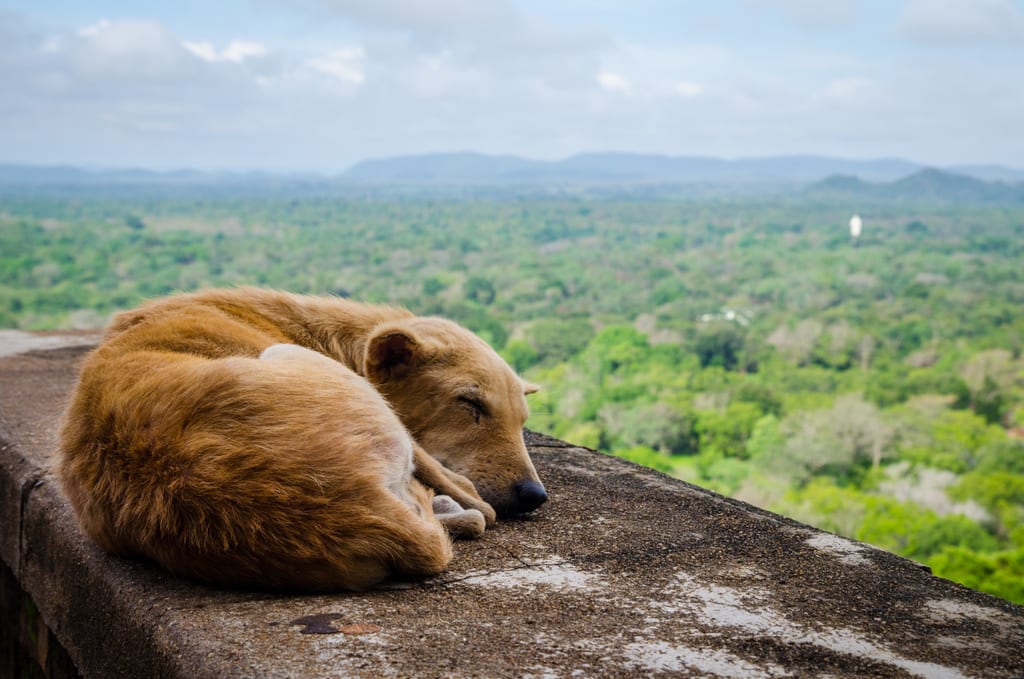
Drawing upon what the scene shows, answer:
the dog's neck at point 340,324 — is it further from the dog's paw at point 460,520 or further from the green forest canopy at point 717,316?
the green forest canopy at point 717,316

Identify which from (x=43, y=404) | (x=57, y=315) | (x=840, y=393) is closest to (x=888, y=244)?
(x=840, y=393)

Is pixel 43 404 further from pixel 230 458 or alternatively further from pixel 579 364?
pixel 579 364

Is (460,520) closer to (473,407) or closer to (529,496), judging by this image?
(529,496)

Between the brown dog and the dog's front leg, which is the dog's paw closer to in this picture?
the brown dog

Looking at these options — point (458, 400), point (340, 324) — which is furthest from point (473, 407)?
point (340, 324)

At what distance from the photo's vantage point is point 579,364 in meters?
65.0

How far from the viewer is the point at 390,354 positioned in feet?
13.1

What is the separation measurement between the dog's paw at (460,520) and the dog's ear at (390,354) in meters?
0.73

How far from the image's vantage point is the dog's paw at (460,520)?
11.1 feet

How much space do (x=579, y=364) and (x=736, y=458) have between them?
565 inches

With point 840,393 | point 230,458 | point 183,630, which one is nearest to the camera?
point 183,630

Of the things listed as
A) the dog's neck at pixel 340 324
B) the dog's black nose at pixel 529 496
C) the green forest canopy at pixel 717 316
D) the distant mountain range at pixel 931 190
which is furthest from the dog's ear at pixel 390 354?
the distant mountain range at pixel 931 190

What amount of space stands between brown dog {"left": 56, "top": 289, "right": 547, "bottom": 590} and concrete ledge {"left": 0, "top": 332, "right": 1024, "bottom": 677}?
0.33ft

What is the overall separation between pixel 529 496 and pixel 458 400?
1.65 ft
